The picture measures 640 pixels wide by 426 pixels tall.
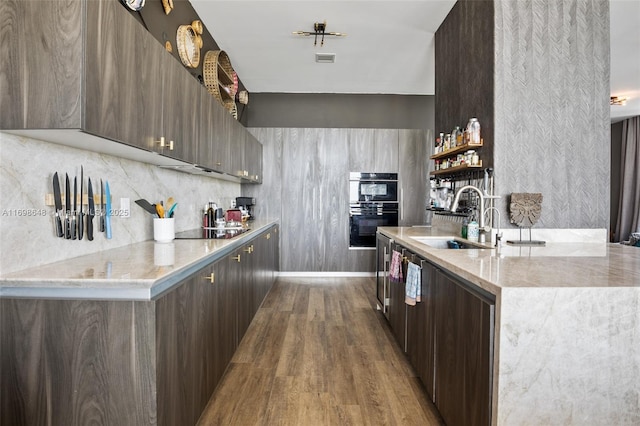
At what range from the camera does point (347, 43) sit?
3.99 m

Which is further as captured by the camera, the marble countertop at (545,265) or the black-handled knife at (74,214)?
the black-handled knife at (74,214)

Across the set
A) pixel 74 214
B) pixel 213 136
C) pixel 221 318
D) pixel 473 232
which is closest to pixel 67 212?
pixel 74 214

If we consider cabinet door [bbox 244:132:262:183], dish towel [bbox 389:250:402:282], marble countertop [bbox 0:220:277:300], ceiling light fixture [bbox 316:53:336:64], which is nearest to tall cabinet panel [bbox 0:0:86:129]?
marble countertop [bbox 0:220:277:300]

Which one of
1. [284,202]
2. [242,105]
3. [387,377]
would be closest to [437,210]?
[387,377]

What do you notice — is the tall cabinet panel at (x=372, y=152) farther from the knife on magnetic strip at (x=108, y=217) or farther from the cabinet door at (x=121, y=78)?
the knife on magnetic strip at (x=108, y=217)

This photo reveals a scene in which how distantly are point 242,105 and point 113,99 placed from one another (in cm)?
407

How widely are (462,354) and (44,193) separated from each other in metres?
1.96

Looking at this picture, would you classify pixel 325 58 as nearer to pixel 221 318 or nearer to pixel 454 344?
pixel 221 318

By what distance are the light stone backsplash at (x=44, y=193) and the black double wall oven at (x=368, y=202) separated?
3.29 meters

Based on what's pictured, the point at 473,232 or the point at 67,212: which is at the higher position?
the point at 67,212

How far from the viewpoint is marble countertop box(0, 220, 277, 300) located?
1.25 m

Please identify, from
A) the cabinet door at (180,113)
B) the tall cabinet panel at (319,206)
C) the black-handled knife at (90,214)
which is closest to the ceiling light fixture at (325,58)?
the tall cabinet panel at (319,206)

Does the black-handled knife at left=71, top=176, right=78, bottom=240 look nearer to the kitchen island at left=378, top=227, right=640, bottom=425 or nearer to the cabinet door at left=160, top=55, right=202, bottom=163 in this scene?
the cabinet door at left=160, top=55, right=202, bottom=163

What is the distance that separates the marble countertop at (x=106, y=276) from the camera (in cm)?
125
